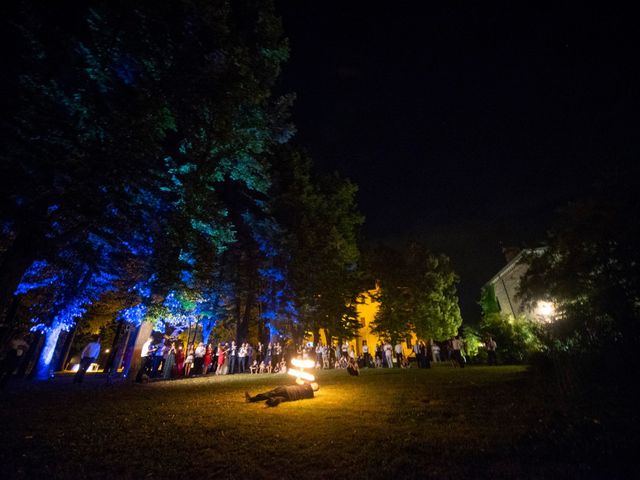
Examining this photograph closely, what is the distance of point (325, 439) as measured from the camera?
194 inches

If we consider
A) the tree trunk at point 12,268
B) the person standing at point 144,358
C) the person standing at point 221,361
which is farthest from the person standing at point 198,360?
the tree trunk at point 12,268

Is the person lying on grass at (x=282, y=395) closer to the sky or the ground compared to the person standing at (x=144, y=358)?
closer to the ground

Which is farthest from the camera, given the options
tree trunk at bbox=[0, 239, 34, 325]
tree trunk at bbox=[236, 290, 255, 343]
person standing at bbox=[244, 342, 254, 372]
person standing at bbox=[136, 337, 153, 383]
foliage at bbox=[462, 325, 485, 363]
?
foliage at bbox=[462, 325, 485, 363]

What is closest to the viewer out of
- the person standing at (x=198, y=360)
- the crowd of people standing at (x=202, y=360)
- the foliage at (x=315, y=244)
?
the crowd of people standing at (x=202, y=360)

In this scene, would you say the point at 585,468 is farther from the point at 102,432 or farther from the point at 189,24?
the point at 189,24

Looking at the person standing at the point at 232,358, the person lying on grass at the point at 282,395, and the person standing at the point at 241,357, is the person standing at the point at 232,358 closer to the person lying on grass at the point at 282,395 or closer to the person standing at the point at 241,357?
the person standing at the point at 241,357

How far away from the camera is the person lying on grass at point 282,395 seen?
771 centimetres

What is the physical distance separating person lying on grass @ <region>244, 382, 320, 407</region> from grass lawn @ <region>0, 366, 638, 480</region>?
0.78 ft

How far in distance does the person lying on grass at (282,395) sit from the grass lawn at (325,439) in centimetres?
24

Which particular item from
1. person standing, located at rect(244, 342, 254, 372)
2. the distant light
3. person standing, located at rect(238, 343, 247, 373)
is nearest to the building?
the distant light

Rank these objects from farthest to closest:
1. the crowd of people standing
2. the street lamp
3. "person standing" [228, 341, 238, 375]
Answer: "person standing" [228, 341, 238, 375]
the crowd of people standing
the street lamp

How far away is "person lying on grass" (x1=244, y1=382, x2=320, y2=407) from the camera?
25.3ft

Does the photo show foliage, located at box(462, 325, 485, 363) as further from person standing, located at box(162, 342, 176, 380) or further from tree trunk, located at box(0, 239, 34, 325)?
tree trunk, located at box(0, 239, 34, 325)

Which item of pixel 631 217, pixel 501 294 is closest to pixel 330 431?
pixel 631 217
